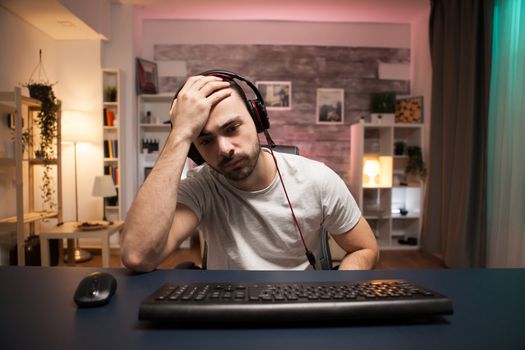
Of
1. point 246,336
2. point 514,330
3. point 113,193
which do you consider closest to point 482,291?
point 514,330

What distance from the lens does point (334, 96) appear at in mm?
4809

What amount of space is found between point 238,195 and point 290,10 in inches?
152

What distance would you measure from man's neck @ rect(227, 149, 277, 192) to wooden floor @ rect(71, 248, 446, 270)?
8.74 ft

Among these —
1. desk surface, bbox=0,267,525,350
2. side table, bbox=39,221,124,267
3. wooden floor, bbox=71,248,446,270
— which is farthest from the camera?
wooden floor, bbox=71,248,446,270

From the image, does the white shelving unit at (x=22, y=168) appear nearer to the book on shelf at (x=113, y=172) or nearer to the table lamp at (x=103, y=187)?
the table lamp at (x=103, y=187)

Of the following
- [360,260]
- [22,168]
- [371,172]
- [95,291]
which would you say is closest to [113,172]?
[22,168]

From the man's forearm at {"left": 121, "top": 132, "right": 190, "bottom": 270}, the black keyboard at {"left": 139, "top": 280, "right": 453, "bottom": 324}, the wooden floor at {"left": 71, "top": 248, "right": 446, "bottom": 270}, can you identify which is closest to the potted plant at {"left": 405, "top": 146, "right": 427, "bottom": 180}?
the wooden floor at {"left": 71, "top": 248, "right": 446, "bottom": 270}

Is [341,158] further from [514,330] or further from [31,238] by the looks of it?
[514,330]

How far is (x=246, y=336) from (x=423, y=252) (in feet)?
14.2

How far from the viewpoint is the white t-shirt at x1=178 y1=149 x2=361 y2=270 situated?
44.3 inches

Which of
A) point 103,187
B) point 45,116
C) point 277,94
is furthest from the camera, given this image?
point 277,94

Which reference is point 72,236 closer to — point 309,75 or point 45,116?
point 45,116

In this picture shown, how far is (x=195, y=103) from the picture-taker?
0.97m

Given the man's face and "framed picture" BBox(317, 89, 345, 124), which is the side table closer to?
the man's face
